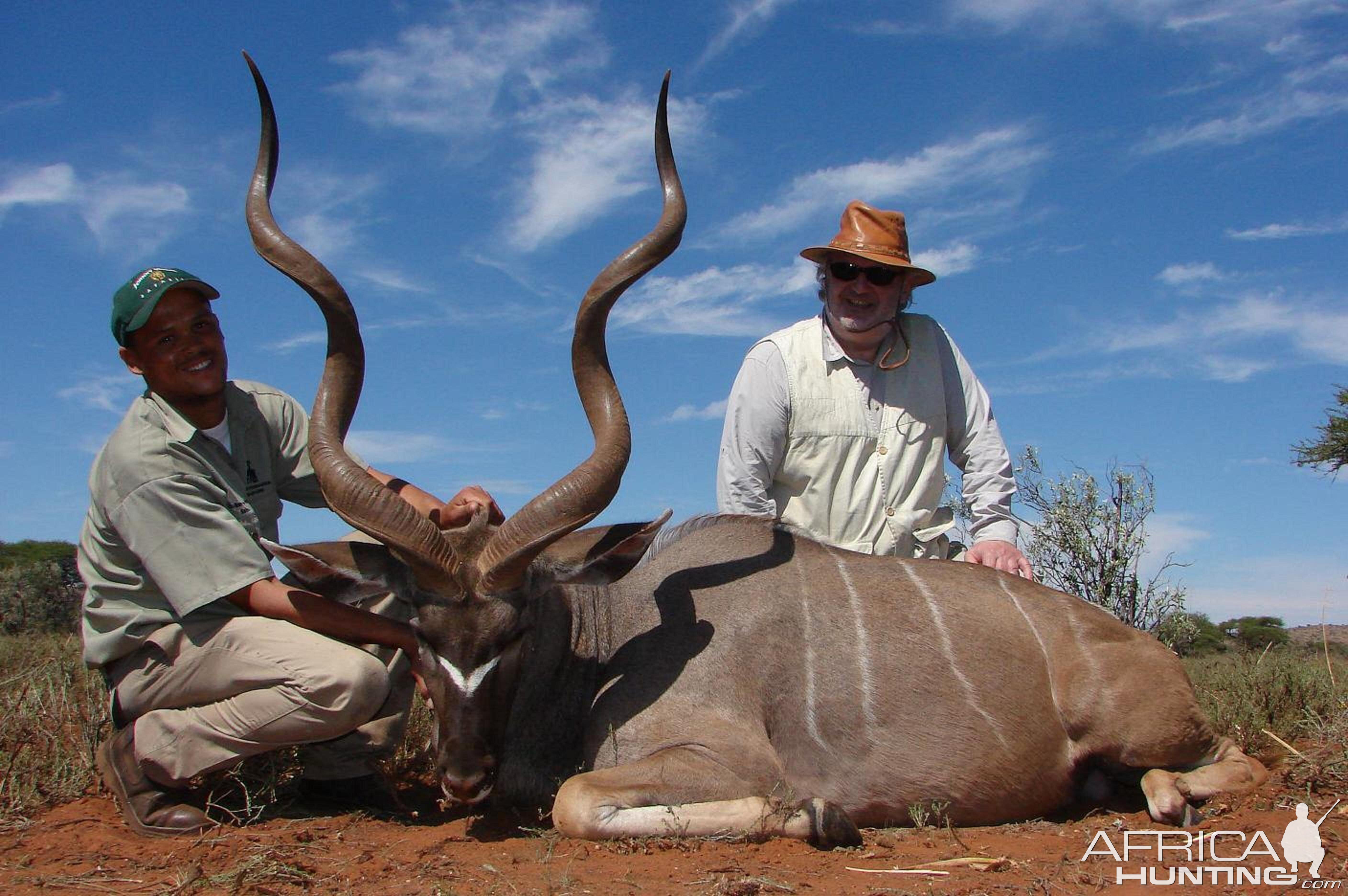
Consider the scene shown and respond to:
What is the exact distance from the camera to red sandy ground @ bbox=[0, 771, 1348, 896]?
335 centimetres

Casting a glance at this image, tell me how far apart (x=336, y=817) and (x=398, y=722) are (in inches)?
22.5

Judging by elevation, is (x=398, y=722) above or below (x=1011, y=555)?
below

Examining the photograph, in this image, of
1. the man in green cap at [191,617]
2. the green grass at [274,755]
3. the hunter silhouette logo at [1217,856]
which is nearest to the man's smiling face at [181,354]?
the man in green cap at [191,617]

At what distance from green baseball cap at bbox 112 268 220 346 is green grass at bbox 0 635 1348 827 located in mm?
1732

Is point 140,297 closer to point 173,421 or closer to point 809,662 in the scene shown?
point 173,421

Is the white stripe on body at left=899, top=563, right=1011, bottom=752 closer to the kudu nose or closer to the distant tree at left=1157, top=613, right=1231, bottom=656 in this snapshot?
the kudu nose

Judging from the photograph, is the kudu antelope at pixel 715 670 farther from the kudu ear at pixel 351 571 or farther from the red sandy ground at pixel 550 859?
the red sandy ground at pixel 550 859

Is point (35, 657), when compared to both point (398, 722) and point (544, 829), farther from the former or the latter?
point (544, 829)

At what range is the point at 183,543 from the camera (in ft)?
14.2

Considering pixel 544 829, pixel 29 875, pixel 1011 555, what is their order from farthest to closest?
pixel 1011 555, pixel 544 829, pixel 29 875

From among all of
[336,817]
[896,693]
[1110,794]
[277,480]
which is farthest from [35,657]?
[1110,794]

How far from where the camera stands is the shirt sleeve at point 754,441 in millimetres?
5727

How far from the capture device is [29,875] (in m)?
3.60

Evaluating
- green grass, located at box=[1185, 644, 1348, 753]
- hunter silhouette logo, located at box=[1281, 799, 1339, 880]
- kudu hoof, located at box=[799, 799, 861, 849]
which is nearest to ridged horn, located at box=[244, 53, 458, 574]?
kudu hoof, located at box=[799, 799, 861, 849]
